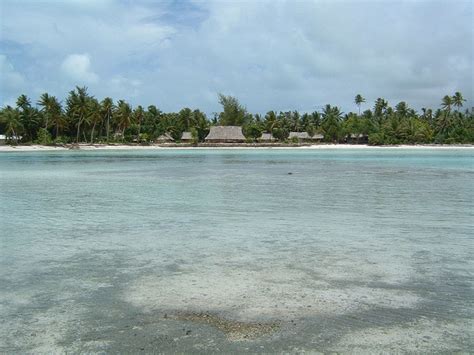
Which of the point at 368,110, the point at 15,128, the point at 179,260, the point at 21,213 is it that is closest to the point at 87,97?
the point at 15,128

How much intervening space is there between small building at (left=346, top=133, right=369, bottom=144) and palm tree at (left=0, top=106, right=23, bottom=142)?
39.0m

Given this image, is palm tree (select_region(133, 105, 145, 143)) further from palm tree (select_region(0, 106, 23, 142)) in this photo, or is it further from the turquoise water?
the turquoise water

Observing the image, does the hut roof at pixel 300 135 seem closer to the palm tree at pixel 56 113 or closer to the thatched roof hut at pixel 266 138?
the thatched roof hut at pixel 266 138

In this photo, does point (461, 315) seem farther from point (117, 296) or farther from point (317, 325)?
point (117, 296)

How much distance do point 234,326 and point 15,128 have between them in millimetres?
52849

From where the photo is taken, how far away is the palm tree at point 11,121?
4909 cm

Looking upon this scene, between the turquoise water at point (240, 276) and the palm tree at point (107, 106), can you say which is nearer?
the turquoise water at point (240, 276)

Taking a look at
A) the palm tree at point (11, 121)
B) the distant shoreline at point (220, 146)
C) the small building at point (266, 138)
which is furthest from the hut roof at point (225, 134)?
the palm tree at point (11, 121)

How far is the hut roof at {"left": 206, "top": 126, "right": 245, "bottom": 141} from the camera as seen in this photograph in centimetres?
5872

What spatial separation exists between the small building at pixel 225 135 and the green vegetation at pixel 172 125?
0.92 m

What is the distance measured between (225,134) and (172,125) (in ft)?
22.7

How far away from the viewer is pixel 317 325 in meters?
3.39

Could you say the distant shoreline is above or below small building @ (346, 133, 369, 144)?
below

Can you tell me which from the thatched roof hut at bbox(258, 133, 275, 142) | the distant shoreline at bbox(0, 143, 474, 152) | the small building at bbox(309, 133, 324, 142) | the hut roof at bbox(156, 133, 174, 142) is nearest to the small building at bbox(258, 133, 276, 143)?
the thatched roof hut at bbox(258, 133, 275, 142)
